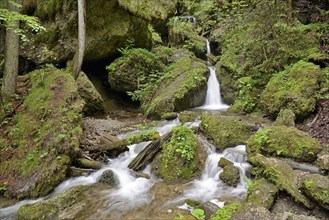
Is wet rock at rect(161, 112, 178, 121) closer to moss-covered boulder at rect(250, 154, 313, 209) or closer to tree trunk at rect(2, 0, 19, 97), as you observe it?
moss-covered boulder at rect(250, 154, 313, 209)

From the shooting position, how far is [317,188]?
427 centimetres

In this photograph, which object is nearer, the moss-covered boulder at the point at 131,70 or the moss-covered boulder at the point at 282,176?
the moss-covered boulder at the point at 282,176

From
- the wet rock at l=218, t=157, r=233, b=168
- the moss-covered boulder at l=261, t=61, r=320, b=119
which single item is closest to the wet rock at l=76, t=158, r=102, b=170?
the wet rock at l=218, t=157, r=233, b=168

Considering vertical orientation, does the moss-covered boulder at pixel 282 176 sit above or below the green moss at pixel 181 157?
above

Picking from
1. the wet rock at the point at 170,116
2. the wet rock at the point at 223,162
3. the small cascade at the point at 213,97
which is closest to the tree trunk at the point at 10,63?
the wet rock at the point at 170,116

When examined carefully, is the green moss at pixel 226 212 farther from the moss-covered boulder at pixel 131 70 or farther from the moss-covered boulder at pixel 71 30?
the moss-covered boulder at pixel 71 30

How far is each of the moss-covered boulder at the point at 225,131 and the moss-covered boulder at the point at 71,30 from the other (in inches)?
267

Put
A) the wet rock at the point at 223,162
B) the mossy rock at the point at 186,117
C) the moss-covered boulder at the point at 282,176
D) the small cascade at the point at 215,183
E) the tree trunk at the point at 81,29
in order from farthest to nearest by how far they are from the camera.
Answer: the tree trunk at the point at 81,29
the mossy rock at the point at 186,117
the wet rock at the point at 223,162
the small cascade at the point at 215,183
the moss-covered boulder at the point at 282,176

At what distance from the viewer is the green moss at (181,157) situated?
21.7 feet

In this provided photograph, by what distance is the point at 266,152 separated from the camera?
628 cm

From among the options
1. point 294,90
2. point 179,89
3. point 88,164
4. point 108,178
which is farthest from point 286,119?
point 88,164

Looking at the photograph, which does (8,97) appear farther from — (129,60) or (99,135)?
(129,60)

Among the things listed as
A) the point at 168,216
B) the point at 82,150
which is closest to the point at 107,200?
the point at 168,216

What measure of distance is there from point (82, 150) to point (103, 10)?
738 centimetres
